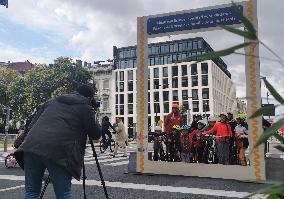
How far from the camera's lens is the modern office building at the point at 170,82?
79375 mm

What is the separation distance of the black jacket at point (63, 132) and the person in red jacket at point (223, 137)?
6966 millimetres

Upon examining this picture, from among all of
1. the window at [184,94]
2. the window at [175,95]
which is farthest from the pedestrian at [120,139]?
the window at [175,95]

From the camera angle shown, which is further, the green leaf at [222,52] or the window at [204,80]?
the window at [204,80]

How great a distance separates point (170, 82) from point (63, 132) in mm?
80630

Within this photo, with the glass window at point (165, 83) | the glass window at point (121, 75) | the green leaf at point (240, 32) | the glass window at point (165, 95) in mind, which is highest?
the glass window at point (121, 75)

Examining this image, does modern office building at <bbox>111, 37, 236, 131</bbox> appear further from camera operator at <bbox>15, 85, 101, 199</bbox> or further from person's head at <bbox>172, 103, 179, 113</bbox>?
camera operator at <bbox>15, 85, 101, 199</bbox>

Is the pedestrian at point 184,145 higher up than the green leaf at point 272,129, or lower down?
lower down

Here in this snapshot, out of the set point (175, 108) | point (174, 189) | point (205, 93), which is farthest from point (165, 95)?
point (174, 189)

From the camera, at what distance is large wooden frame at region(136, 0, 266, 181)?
27.8 ft

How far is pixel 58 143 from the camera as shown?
3.54 metres

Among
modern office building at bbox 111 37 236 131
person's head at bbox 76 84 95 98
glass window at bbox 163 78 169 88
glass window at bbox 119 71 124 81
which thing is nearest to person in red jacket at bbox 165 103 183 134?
person's head at bbox 76 84 95 98

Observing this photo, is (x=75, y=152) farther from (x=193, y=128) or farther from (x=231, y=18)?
(x=193, y=128)

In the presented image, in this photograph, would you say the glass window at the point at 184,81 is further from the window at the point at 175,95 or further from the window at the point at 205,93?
the window at the point at 205,93

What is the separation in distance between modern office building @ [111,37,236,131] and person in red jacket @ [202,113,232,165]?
218 feet
